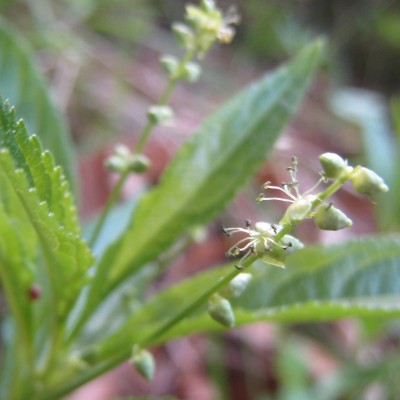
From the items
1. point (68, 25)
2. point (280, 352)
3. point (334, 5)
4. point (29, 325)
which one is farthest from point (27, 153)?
point (334, 5)

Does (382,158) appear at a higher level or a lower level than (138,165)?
higher

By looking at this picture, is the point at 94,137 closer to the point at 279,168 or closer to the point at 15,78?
the point at 279,168

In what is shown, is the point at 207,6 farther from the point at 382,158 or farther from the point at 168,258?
the point at 382,158

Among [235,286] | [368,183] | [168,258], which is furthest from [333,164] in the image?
[168,258]

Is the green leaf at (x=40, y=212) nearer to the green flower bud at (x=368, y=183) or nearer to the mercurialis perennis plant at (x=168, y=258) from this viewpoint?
the mercurialis perennis plant at (x=168, y=258)

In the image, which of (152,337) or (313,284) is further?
(313,284)

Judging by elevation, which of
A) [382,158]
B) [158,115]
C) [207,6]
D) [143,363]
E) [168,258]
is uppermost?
[382,158]
